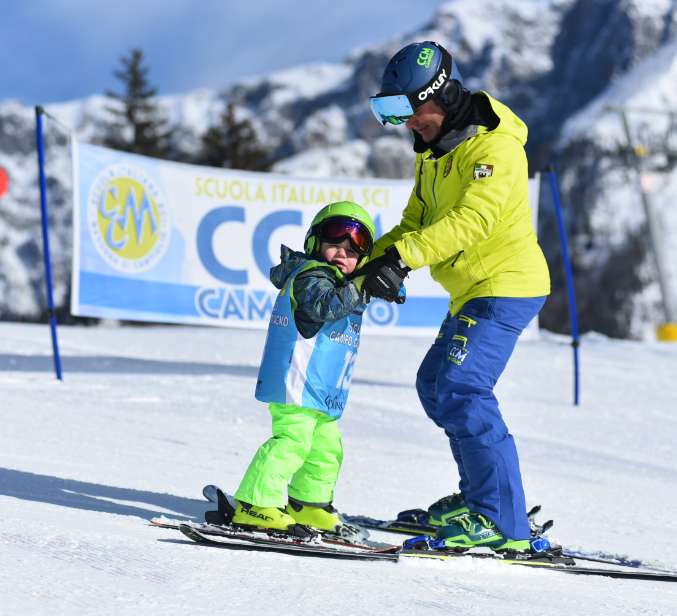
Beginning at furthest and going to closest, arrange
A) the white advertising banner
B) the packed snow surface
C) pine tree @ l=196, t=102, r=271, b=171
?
1. pine tree @ l=196, t=102, r=271, b=171
2. the white advertising banner
3. the packed snow surface

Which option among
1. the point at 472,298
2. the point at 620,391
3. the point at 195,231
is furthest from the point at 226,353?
the point at 472,298

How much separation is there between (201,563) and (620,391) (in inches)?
293

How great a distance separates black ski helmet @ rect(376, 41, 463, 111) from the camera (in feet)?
11.2

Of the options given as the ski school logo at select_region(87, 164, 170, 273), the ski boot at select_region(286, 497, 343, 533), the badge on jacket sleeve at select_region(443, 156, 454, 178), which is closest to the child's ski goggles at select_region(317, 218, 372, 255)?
the badge on jacket sleeve at select_region(443, 156, 454, 178)

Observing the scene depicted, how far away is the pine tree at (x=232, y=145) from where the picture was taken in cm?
3678

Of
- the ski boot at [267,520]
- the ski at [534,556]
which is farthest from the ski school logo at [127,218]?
the ski boot at [267,520]

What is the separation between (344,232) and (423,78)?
0.62m

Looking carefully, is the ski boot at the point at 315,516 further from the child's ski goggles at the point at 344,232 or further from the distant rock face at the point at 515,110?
the distant rock face at the point at 515,110

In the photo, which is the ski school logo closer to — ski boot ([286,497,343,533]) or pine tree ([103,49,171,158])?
ski boot ([286,497,343,533])

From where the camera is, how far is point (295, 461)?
3240 mm

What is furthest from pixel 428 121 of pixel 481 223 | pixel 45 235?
pixel 45 235

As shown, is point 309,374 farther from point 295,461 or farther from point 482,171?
point 482,171

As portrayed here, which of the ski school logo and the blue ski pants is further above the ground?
the ski school logo

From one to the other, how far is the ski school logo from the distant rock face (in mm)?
57798
